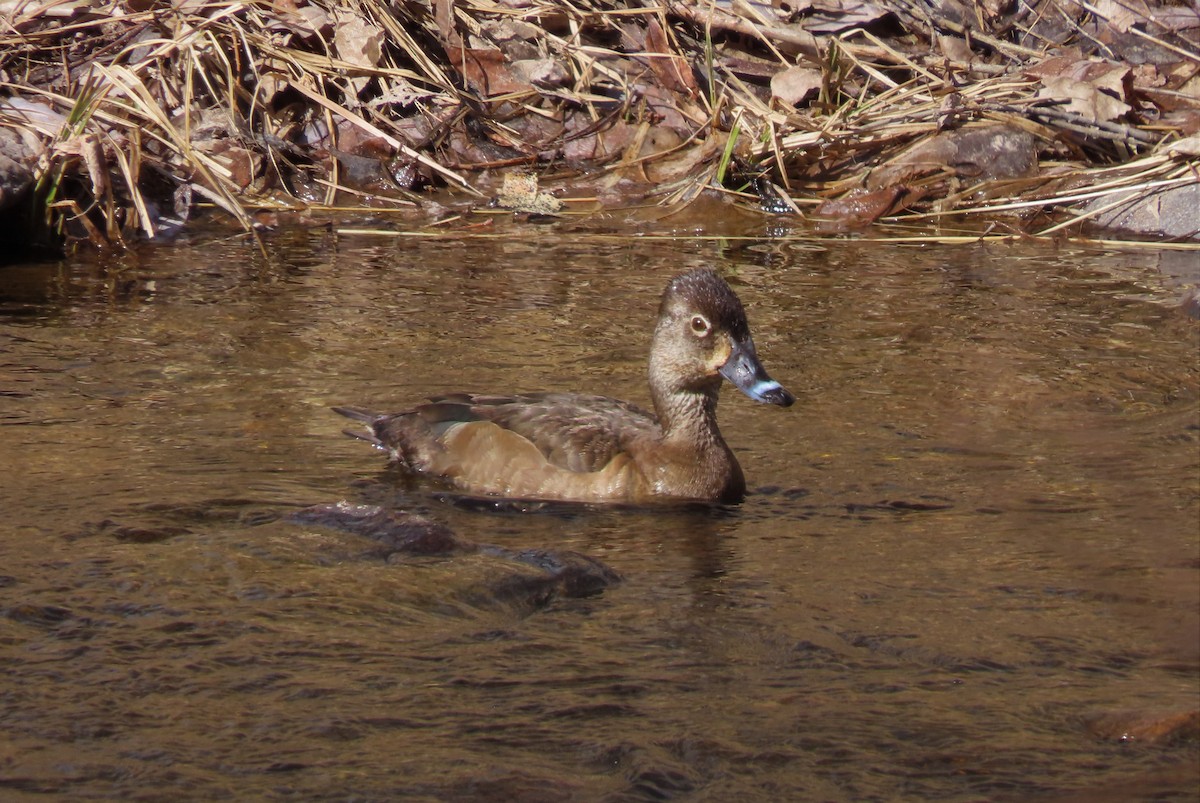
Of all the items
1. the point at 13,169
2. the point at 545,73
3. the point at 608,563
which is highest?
the point at 545,73

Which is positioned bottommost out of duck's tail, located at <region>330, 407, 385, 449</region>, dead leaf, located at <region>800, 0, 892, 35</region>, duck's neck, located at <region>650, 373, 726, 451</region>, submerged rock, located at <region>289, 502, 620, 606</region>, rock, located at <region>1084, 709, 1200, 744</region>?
rock, located at <region>1084, 709, 1200, 744</region>

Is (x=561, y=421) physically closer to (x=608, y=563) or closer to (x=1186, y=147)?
(x=608, y=563)

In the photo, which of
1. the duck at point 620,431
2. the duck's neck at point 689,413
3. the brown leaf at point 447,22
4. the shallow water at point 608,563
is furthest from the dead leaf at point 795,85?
the duck's neck at point 689,413

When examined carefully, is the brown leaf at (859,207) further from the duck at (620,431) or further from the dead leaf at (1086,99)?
the duck at (620,431)

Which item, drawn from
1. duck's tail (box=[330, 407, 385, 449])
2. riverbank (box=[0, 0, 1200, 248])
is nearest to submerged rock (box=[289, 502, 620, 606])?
duck's tail (box=[330, 407, 385, 449])

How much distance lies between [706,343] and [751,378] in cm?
20

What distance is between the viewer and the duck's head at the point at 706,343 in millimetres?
5609

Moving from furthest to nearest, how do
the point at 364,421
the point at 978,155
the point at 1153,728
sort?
the point at 978,155
the point at 364,421
the point at 1153,728

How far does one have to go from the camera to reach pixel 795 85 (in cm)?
1019

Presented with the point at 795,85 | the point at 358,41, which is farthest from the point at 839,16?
the point at 358,41

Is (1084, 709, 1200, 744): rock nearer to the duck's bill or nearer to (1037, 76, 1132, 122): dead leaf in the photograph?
the duck's bill

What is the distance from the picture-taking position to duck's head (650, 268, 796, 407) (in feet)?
18.4

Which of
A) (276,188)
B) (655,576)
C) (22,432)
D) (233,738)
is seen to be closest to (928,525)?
(655,576)

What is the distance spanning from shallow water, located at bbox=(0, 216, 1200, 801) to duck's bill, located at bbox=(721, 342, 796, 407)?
10.3 inches
